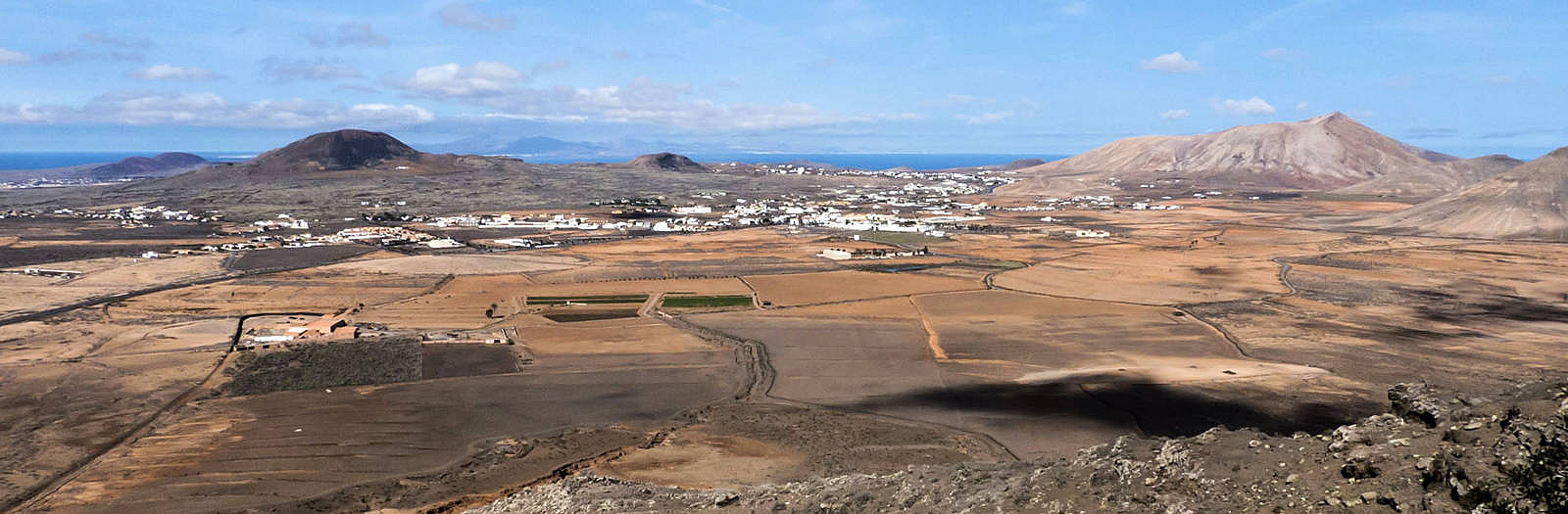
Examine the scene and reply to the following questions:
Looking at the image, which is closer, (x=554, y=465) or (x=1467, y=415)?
(x=1467, y=415)

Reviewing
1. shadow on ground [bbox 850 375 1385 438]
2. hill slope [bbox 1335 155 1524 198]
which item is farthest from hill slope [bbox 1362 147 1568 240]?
shadow on ground [bbox 850 375 1385 438]

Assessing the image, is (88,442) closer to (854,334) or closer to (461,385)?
(461,385)

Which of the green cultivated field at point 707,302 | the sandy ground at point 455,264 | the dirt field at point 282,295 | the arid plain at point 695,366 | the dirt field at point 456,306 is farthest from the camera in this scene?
the sandy ground at point 455,264

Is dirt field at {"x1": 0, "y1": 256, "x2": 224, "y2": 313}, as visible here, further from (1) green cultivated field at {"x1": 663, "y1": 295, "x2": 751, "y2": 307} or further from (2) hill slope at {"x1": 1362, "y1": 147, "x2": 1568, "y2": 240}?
(2) hill slope at {"x1": 1362, "y1": 147, "x2": 1568, "y2": 240}

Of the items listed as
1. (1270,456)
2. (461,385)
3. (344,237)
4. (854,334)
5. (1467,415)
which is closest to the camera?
(1467,415)

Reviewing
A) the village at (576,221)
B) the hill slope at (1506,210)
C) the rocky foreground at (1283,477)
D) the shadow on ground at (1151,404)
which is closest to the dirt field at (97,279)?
the village at (576,221)

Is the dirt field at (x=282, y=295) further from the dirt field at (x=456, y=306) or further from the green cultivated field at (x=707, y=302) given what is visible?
the green cultivated field at (x=707, y=302)

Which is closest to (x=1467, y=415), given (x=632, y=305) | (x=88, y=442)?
(x=88, y=442)

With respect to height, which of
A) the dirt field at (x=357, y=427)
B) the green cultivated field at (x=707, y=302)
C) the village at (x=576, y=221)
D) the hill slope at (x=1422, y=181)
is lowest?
the dirt field at (x=357, y=427)
